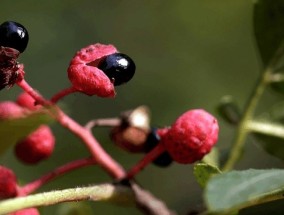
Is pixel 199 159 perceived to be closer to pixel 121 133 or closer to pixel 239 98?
pixel 121 133

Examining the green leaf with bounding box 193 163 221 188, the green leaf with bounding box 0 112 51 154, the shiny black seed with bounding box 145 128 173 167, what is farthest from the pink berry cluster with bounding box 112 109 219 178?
the green leaf with bounding box 0 112 51 154

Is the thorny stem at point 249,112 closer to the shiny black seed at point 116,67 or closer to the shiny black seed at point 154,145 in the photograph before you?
the shiny black seed at point 154,145

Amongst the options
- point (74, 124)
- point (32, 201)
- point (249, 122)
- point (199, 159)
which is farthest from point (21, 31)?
point (249, 122)

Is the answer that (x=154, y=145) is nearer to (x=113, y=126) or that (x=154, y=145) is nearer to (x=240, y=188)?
(x=113, y=126)

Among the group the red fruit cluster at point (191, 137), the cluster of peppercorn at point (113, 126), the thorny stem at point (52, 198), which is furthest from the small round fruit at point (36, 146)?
the thorny stem at point (52, 198)

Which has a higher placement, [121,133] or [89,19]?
[121,133]

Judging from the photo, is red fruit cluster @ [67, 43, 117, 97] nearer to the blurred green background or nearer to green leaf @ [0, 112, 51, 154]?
green leaf @ [0, 112, 51, 154]

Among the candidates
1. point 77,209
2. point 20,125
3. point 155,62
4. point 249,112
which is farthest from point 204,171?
point 155,62
